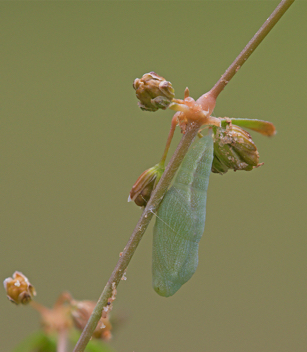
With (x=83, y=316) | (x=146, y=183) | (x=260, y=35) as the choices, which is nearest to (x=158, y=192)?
(x=146, y=183)

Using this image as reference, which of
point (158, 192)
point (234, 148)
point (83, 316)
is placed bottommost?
point (83, 316)

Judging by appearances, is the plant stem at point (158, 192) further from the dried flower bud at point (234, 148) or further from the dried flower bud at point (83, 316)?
the dried flower bud at point (83, 316)

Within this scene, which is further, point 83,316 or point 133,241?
point 83,316

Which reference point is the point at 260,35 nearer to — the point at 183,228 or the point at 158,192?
the point at 158,192

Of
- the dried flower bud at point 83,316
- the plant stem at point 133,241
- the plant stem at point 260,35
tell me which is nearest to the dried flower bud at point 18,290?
the dried flower bud at point 83,316

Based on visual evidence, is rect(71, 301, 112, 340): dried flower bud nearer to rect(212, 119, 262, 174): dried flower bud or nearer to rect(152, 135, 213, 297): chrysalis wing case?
rect(152, 135, 213, 297): chrysalis wing case

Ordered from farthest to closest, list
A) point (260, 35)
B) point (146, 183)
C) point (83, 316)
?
Answer: point (83, 316)
point (146, 183)
point (260, 35)

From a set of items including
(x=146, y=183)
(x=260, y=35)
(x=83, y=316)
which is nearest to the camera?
(x=260, y=35)

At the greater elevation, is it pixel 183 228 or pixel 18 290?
pixel 183 228
